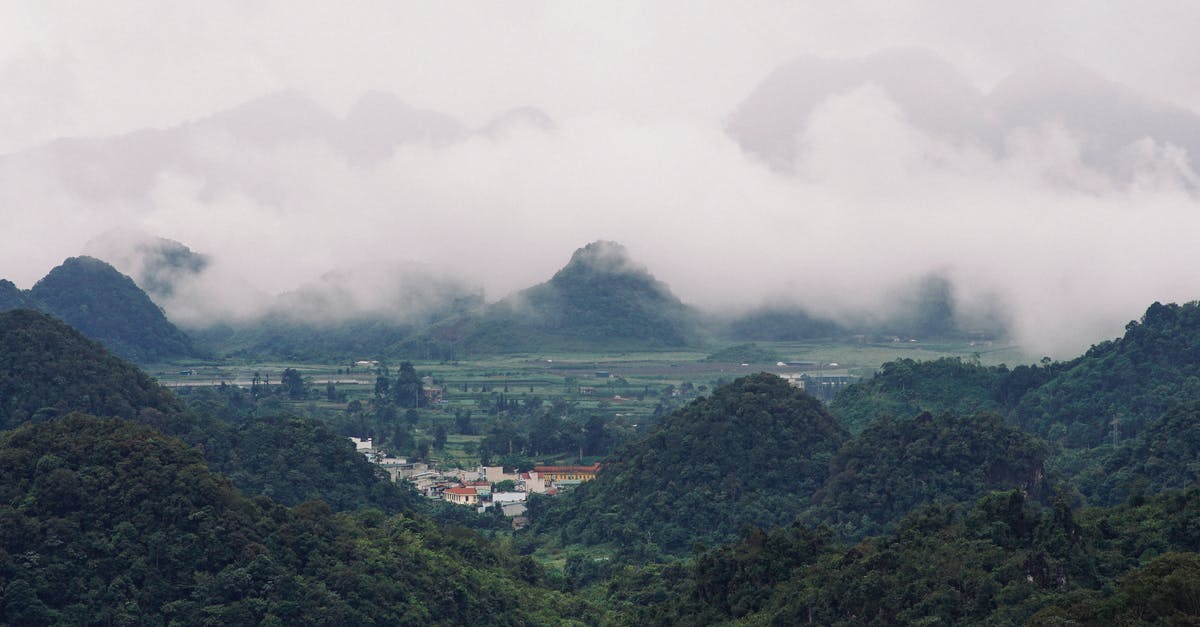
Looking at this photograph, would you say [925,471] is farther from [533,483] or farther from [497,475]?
[497,475]

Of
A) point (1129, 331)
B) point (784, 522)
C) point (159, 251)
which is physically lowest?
point (784, 522)

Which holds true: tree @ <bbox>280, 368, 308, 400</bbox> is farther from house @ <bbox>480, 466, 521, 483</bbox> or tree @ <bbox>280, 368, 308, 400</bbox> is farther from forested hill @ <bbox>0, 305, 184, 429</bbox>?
forested hill @ <bbox>0, 305, 184, 429</bbox>

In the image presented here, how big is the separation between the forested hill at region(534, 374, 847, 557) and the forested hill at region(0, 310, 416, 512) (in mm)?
5788

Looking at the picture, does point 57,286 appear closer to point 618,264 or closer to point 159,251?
point 159,251

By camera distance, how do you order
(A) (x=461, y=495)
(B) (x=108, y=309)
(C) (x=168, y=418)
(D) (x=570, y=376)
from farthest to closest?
(D) (x=570, y=376)
(B) (x=108, y=309)
(A) (x=461, y=495)
(C) (x=168, y=418)

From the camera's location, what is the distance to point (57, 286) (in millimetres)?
87250

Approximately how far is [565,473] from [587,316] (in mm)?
40689

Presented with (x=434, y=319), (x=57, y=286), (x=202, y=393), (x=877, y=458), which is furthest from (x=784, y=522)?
(x=434, y=319)

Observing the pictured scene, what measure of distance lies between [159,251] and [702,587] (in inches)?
3118

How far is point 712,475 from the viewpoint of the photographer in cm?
4625

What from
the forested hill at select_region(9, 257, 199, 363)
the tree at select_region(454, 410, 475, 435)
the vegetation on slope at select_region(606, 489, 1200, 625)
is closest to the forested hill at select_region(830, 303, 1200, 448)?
the tree at select_region(454, 410, 475, 435)

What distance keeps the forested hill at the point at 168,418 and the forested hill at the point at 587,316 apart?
166 feet

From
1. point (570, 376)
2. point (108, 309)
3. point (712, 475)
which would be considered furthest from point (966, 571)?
point (108, 309)

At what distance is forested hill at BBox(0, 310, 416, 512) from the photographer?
141ft
